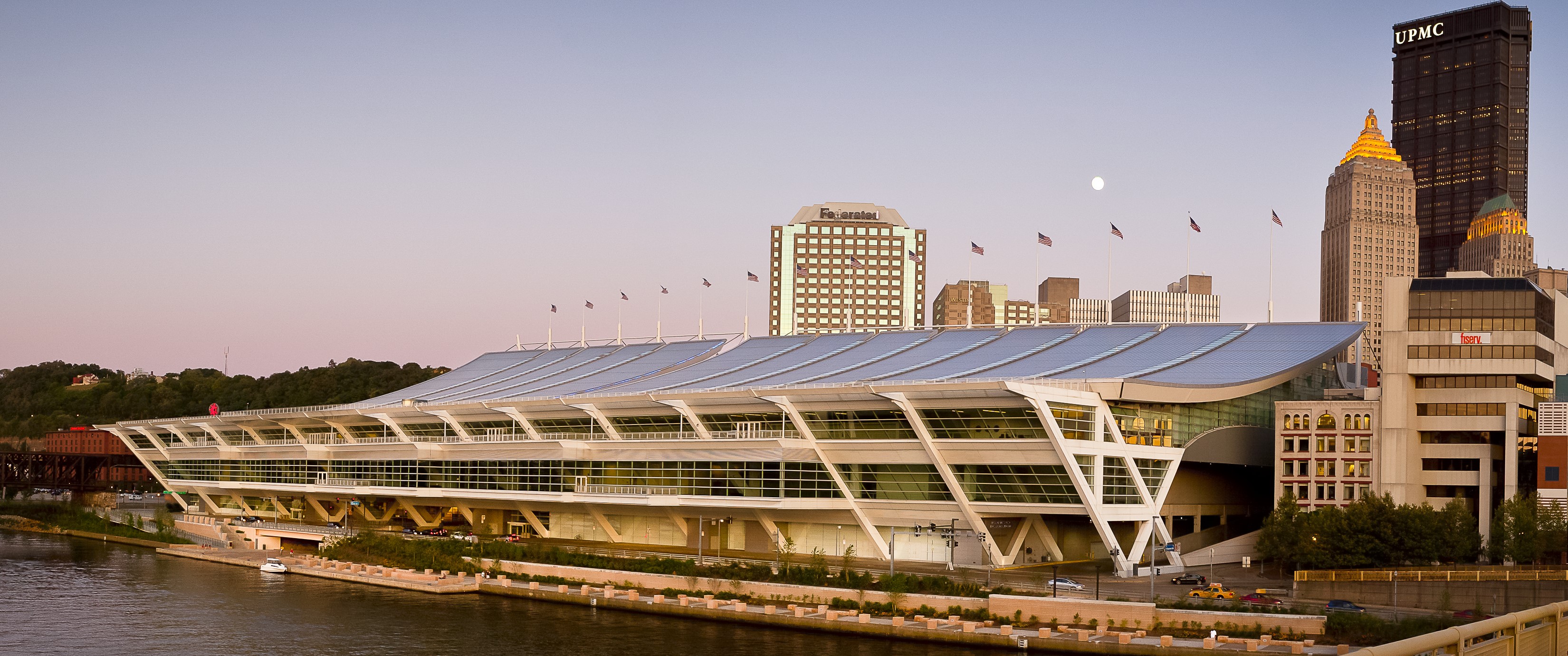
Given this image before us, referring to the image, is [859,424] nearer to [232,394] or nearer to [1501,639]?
[1501,639]

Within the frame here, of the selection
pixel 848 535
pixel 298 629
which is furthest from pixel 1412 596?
pixel 298 629

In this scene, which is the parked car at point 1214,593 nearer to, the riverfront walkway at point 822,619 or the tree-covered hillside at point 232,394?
the riverfront walkway at point 822,619

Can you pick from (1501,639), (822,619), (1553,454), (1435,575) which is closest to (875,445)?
(822,619)

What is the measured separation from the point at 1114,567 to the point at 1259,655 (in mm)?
22090

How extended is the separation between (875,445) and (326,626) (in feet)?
90.6

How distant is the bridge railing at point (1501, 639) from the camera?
8664 mm

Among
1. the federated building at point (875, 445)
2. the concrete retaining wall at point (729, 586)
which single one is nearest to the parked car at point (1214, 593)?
the concrete retaining wall at point (729, 586)

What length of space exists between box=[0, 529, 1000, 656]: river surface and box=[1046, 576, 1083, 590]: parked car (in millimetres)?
8312

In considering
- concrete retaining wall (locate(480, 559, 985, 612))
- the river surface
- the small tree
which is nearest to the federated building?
the small tree

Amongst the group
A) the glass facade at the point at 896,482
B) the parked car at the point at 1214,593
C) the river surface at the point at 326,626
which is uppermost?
the glass facade at the point at 896,482

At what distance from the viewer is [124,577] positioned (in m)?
76.5

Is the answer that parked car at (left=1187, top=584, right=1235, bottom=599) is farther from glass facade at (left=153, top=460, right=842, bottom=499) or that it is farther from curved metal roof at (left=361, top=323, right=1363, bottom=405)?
glass facade at (left=153, top=460, right=842, bottom=499)

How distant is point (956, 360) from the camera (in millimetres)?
82812

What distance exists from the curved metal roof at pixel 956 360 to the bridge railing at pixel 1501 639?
53.6 metres
